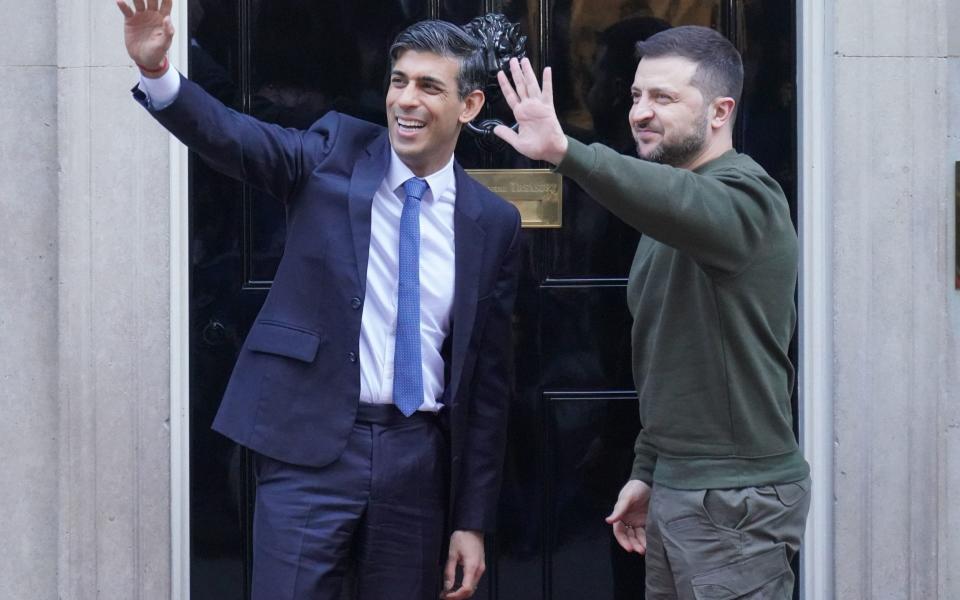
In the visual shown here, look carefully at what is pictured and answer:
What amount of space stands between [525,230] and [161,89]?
1.61 metres

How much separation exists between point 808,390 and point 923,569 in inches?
26.2

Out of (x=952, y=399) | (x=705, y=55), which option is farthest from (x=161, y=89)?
(x=952, y=399)

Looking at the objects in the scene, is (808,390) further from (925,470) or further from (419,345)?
(419,345)

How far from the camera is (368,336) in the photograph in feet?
9.41

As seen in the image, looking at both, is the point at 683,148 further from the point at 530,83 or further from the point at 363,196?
the point at 363,196

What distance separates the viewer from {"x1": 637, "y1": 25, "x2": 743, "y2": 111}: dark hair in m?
2.63

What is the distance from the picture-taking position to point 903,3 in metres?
3.67

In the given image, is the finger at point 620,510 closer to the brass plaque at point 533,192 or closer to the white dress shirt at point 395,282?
the white dress shirt at point 395,282

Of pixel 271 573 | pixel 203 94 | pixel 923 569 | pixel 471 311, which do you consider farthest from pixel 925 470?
pixel 203 94

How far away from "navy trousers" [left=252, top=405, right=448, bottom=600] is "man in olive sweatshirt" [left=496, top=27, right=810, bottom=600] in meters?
0.57

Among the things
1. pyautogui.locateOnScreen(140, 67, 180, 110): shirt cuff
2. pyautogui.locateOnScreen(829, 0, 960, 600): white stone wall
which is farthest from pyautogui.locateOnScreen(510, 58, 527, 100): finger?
pyautogui.locateOnScreen(829, 0, 960, 600): white stone wall

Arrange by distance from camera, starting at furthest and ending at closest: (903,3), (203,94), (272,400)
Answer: (903,3), (272,400), (203,94)

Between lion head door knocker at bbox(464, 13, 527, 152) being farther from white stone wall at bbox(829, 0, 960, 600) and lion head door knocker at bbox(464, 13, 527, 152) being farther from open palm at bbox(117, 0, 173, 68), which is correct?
open palm at bbox(117, 0, 173, 68)

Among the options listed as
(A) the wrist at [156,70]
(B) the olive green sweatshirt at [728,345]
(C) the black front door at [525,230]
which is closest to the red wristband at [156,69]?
(A) the wrist at [156,70]
